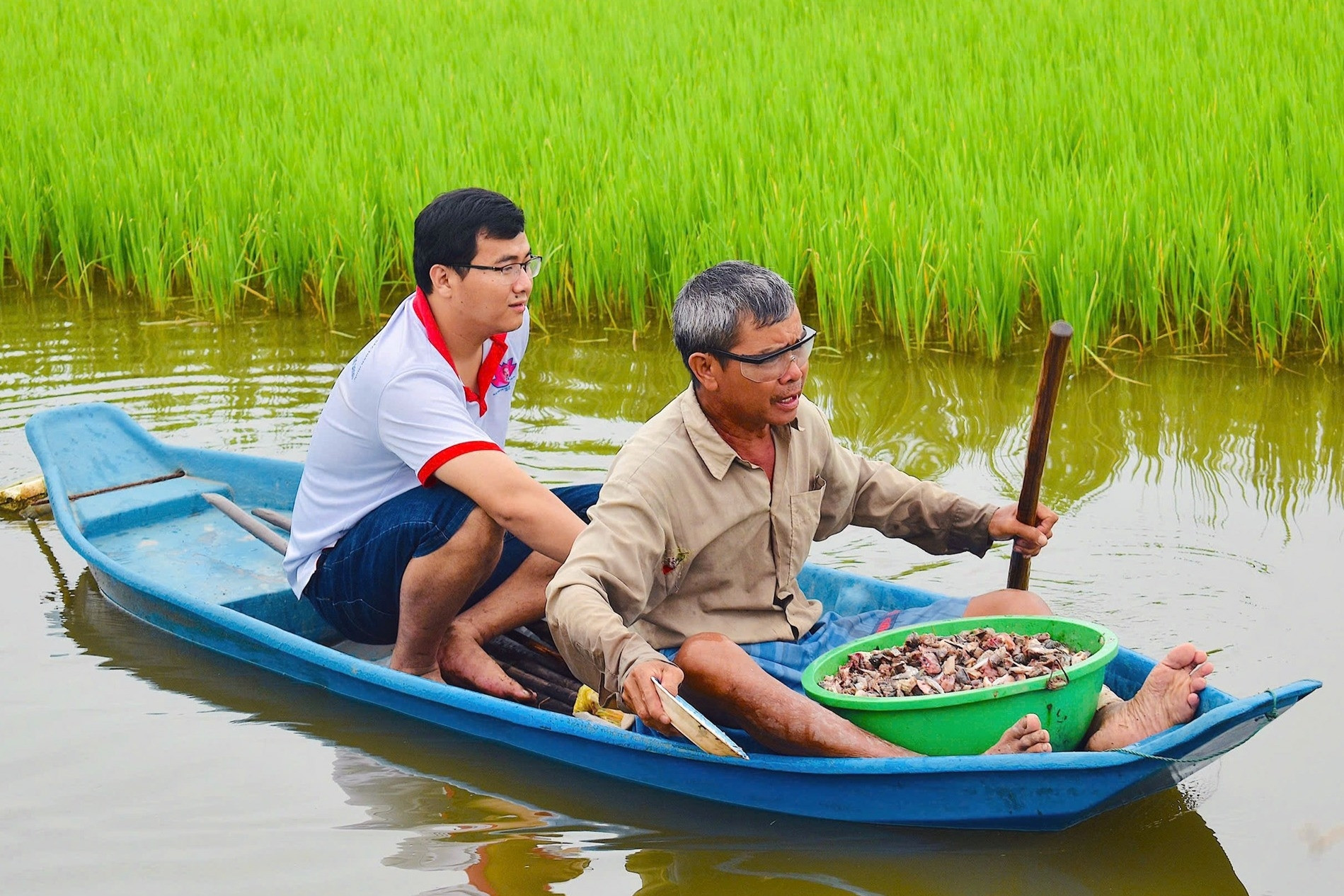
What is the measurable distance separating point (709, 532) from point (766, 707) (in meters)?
0.36

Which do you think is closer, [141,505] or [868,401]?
[141,505]

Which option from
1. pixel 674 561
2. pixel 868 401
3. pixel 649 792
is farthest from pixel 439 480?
pixel 868 401

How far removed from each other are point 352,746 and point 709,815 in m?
0.86

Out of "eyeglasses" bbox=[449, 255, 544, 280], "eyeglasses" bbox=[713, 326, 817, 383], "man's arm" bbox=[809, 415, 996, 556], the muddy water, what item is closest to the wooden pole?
the muddy water

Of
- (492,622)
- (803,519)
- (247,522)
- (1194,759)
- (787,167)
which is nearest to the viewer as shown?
(1194,759)

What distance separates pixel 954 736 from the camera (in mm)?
2615

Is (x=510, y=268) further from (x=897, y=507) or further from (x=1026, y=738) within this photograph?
(x=1026, y=738)

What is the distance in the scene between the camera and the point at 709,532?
2840mm

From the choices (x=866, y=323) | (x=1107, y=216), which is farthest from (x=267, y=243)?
(x=1107, y=216)

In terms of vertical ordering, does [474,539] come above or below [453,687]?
above

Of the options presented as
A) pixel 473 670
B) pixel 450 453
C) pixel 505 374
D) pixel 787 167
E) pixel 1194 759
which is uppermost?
pixel 787 167

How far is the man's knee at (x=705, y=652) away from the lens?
2711 mm

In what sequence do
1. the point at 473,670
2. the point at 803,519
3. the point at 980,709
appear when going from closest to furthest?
the point at 980,709 < the point at 803,519 < the point at 473,670

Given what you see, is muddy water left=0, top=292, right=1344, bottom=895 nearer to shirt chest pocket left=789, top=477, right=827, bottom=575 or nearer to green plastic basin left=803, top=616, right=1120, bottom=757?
green plastic basin left=803, top=616, right=1120, bottom=757
